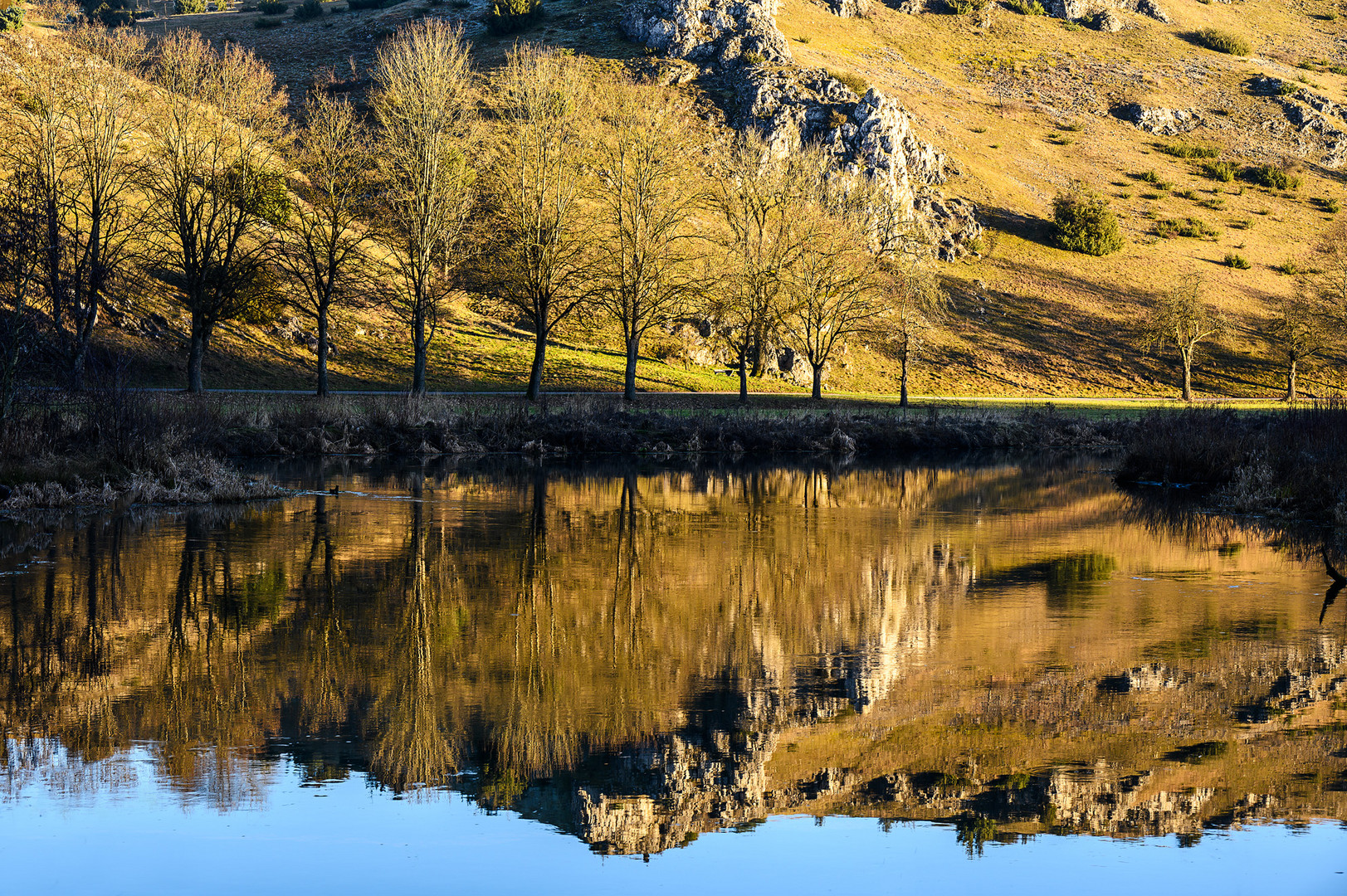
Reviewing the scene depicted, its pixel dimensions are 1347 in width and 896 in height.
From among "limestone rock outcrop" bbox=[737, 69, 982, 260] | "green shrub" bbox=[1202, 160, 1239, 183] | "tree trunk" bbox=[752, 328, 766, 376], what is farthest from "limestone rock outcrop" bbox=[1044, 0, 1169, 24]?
"tree trunk" bbox=[752, 328, 766, 376]

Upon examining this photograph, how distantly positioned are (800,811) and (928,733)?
6.54 feet

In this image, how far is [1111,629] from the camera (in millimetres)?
13578

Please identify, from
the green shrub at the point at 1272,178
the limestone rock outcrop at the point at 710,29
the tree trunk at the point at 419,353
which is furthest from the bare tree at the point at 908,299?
the green shrub at the point at 1272,178

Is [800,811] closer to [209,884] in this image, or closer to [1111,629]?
[209,884]

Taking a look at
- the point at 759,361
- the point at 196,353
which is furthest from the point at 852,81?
the point at 196,353

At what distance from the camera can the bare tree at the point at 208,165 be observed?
43594 mm

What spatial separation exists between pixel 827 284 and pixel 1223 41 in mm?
105763

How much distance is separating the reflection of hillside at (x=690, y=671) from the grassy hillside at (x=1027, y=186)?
3403cm

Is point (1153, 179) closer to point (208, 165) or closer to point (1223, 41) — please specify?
point (1223, 41)

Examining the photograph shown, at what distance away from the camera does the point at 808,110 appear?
92.4 metres

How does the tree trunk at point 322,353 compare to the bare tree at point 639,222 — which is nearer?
the tree trunk at point 322,353

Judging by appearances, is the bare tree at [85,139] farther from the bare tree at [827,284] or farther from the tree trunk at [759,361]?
the tree trunk at [759,361]

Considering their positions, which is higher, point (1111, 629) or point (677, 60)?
point (677, 60)

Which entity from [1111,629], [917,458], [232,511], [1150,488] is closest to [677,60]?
[917,458]
